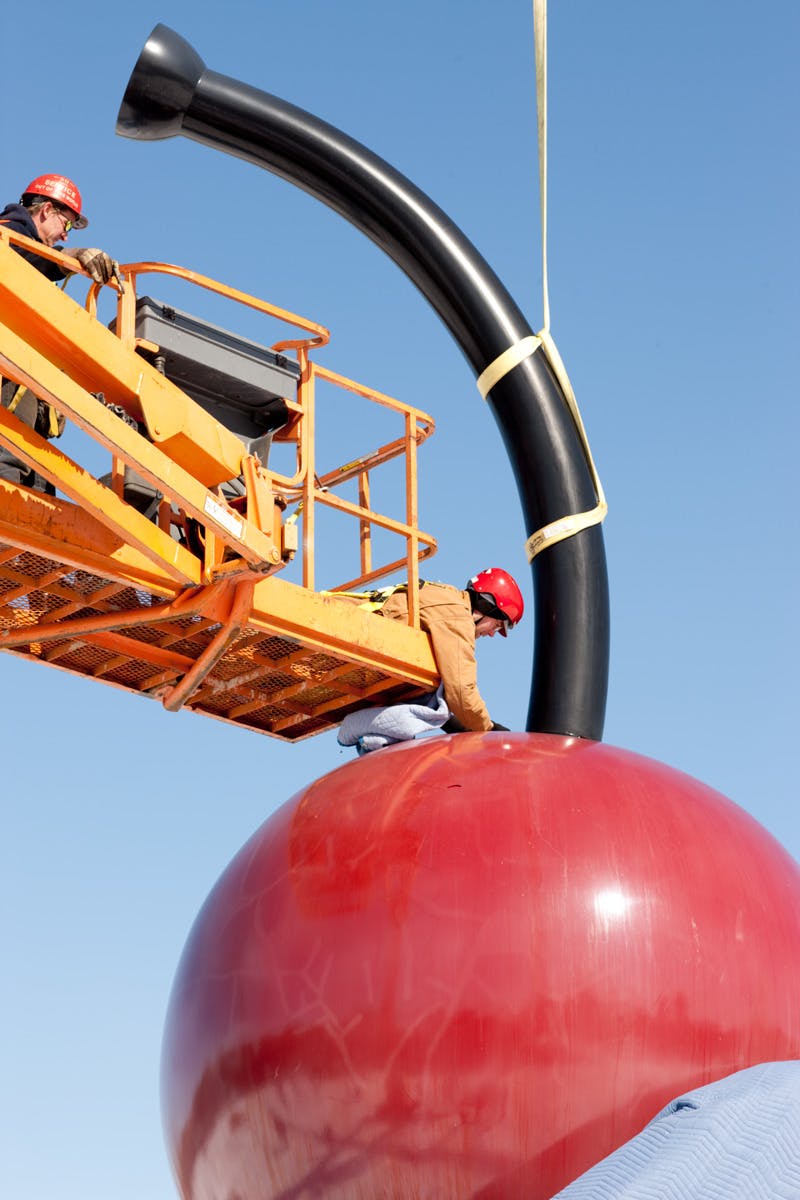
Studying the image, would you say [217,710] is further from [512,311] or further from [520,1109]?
[520,1109]

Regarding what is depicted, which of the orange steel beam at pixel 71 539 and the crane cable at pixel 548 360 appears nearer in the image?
the orange steel beam at pixel 71 539

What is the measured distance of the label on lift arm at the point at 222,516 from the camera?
9.35 meters

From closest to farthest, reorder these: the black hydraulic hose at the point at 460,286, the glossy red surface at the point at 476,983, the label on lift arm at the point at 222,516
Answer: the glossy red surface at the point at 476,983 < the label on lift arm at the point at 222,516 < the black hydraulic hose at the point at 460,286

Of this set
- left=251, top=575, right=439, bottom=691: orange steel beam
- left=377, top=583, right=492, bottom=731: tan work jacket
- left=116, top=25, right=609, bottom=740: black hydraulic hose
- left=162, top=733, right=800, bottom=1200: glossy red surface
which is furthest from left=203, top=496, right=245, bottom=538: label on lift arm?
left=116, top=25, right=609, bottom=740: black hydraulic hose

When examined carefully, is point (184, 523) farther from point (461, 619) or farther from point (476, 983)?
point (476, 983)

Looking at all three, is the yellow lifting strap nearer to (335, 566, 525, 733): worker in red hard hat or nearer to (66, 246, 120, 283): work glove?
(335, 566, 525, 733): worker in red hard hat

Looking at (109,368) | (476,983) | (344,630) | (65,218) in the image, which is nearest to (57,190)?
(65,218)

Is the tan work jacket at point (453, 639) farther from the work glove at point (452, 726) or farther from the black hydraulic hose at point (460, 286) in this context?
the black hydraulic hose at point (460, 286)

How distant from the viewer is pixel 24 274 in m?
8.73

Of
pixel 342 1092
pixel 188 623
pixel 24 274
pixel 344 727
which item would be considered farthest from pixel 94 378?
pixel 342 1092

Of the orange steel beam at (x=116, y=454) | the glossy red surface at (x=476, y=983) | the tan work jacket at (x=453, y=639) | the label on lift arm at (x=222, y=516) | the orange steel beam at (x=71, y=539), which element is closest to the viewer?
the glossy red surface at (x=476, y=983)

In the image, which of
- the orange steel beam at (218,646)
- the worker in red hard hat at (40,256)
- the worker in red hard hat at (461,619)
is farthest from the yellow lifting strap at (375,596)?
the worker in red hard hat at (40,256)

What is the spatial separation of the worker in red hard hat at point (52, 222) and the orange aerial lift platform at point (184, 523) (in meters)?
0.15

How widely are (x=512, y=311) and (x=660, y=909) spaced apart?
4.78m
